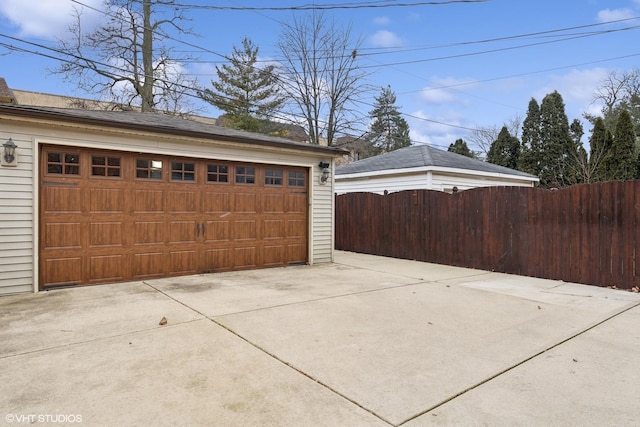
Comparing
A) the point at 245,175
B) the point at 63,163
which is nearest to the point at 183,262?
the point at 245,175

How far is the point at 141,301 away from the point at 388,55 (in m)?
15.1

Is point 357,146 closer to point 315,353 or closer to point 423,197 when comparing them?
point 423,197

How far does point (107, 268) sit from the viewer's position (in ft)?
19.3

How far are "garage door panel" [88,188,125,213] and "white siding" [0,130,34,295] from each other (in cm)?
75

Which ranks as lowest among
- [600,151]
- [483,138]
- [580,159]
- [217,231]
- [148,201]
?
[217,231]

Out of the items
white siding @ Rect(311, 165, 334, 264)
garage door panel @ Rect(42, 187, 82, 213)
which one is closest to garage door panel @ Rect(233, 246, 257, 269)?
white siding @ Rect(311, 165, 334, 264)

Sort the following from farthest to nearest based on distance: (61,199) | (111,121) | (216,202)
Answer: (216,202), (111,121), (61,199)

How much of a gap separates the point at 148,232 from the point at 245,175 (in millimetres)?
2098

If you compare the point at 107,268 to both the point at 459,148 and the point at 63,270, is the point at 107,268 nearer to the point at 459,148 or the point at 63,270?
the point at 63,270

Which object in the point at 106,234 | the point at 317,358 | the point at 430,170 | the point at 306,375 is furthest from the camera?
the point at 430,170

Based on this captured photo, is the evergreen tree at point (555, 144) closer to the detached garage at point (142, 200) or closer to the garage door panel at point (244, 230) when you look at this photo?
the detached garage at point (142, 200)

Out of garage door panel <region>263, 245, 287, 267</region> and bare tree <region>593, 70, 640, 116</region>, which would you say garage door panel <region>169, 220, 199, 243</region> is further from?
bare tree <region>593, 70, 640, 116</region>

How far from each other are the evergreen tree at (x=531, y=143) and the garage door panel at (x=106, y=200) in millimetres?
17420

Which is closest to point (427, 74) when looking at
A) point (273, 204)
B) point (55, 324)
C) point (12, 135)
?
point (273, 204)
